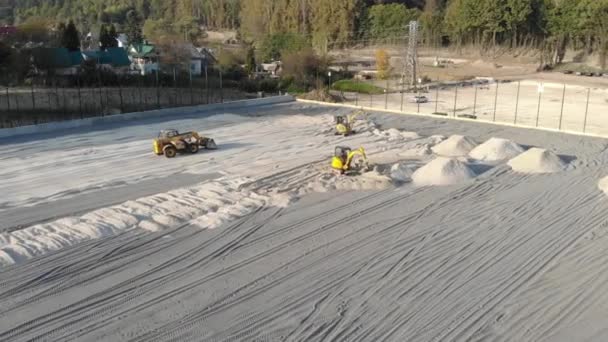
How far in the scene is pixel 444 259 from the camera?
1042cm

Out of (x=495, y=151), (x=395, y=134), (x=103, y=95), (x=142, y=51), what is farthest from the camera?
(x=142, y=51)

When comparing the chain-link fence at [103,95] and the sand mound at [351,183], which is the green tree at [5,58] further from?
the sand mound at [351,183]

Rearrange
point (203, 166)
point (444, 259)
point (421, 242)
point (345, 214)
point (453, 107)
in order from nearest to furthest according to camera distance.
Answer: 1. point (444, 259)
2. point (421, 242)
3. point (345, 214)
4. point (203, 166)
5. point (453, 107)

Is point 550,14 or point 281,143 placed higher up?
point 550,14

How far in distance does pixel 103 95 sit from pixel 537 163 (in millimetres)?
20912

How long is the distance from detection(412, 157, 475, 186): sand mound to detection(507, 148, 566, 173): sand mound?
5.13 feet

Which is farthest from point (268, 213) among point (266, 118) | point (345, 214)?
point (266, 118)

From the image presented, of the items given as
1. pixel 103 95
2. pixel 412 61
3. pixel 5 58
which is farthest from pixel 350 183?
pixel 412 61

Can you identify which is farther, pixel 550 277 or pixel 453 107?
pixel 453 107

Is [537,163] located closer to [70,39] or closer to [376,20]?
[70,39]

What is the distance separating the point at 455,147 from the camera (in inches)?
730

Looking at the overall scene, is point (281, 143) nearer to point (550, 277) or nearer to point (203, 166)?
point (203, 166)

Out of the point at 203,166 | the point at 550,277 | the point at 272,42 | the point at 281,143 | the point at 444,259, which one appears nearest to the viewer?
the point at 550,277

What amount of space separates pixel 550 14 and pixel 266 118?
47.9 m
